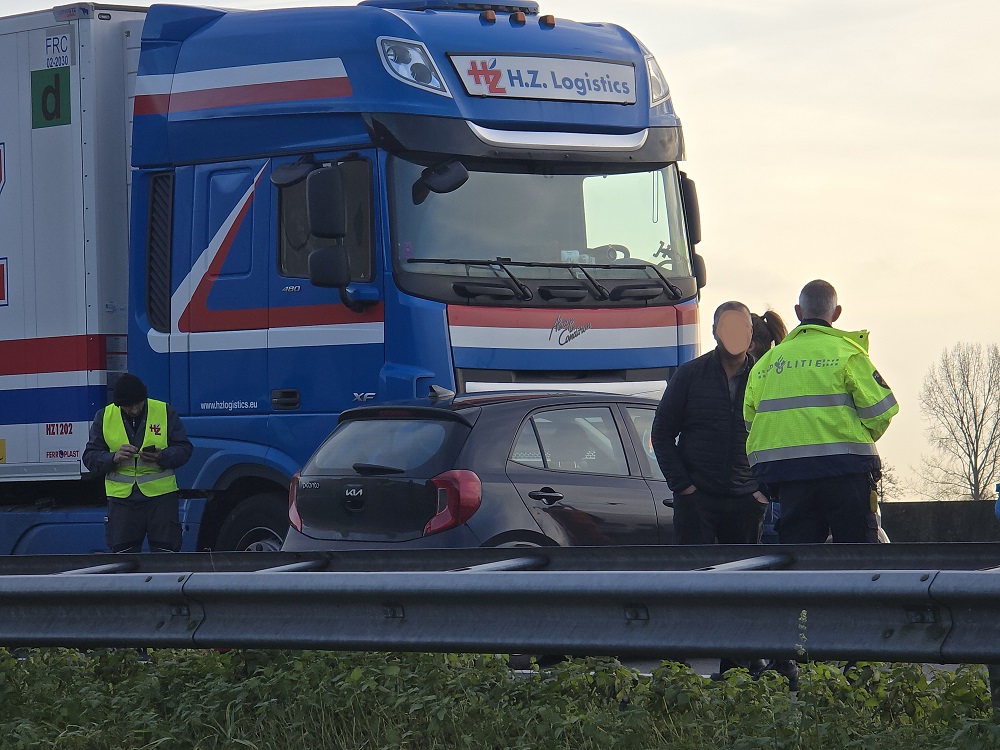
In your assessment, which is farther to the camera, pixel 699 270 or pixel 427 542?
pixel 699 270

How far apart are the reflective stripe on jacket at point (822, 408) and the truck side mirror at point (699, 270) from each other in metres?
3.88

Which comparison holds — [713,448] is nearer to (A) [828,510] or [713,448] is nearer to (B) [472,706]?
(A) [828,510]

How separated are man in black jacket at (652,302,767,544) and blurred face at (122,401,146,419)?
150 inches

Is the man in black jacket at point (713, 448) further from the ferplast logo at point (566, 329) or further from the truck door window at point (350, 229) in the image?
the truck door window at point (350, 229)

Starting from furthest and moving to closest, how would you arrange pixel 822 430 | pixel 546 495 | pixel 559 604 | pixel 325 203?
1. pixel 325 203
2. pixel 546 495
3. pixel 822 430
4. pixel 559 604

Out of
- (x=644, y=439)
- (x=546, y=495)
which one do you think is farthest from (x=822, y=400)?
(x=644, y=439)

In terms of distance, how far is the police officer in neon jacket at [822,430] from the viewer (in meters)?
7.58

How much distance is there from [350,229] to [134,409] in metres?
1.80

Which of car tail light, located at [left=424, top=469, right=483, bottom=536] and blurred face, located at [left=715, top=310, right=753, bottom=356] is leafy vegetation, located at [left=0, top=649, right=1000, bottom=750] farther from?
blurred face, located at [left=715, top=310, right=753, bottom=356]

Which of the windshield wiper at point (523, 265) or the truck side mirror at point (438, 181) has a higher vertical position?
the truck side mirror at point (438, 181)

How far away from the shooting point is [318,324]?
411 inches

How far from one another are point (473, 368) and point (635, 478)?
1.78m

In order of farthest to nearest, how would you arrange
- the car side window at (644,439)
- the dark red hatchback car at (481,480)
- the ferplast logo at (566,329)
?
the ferplast logo at (566,329), the car side window at (644,439), the dark red hatchback car at (481,480)

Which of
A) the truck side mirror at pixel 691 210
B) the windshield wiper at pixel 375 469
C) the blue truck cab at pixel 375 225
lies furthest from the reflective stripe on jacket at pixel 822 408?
the truck side mirror at pixel 691 210
